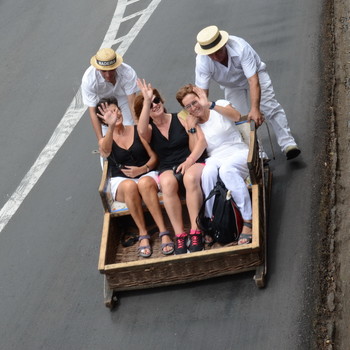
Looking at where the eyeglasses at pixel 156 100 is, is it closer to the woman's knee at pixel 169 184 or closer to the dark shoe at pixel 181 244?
the woman's knee at pixel 169 184

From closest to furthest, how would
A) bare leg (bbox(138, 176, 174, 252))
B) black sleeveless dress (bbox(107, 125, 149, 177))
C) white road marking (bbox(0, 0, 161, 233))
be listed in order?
bare leg (bbox(138, 176, 174, 252)) → black sleeveless dress (bbox(107, 125, 149, 177)) → white road marking (bbox(0, 0, 161, 233))

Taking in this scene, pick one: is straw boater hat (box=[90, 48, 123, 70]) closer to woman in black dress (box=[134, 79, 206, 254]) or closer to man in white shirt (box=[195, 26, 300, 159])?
woman in black dress (box=[134, 79, 206, 254])

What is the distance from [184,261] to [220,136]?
1638 mm

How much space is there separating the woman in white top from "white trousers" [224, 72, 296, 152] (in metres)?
0.84

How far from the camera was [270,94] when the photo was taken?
1003 centimetres

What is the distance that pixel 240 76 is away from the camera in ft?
32.4

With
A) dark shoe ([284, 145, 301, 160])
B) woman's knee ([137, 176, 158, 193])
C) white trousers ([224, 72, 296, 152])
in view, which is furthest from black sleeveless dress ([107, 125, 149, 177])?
A: dark shoe ([284, 145, 301, 160])

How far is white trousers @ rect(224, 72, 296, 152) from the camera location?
32.9 ft

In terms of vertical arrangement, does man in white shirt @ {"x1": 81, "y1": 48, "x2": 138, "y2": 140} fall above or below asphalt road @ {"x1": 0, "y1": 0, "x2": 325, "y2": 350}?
above

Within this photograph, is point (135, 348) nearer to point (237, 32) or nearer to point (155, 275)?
point (155, 275)

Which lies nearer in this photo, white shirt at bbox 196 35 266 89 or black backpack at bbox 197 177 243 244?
black backpack at bbox 197 177 243 244

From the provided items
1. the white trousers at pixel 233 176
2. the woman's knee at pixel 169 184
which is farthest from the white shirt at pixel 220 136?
the woman's knee at pixel 169 184

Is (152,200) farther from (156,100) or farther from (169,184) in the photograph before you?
(156,100)

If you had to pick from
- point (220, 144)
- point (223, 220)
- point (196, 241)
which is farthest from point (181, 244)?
point (220, 144)
